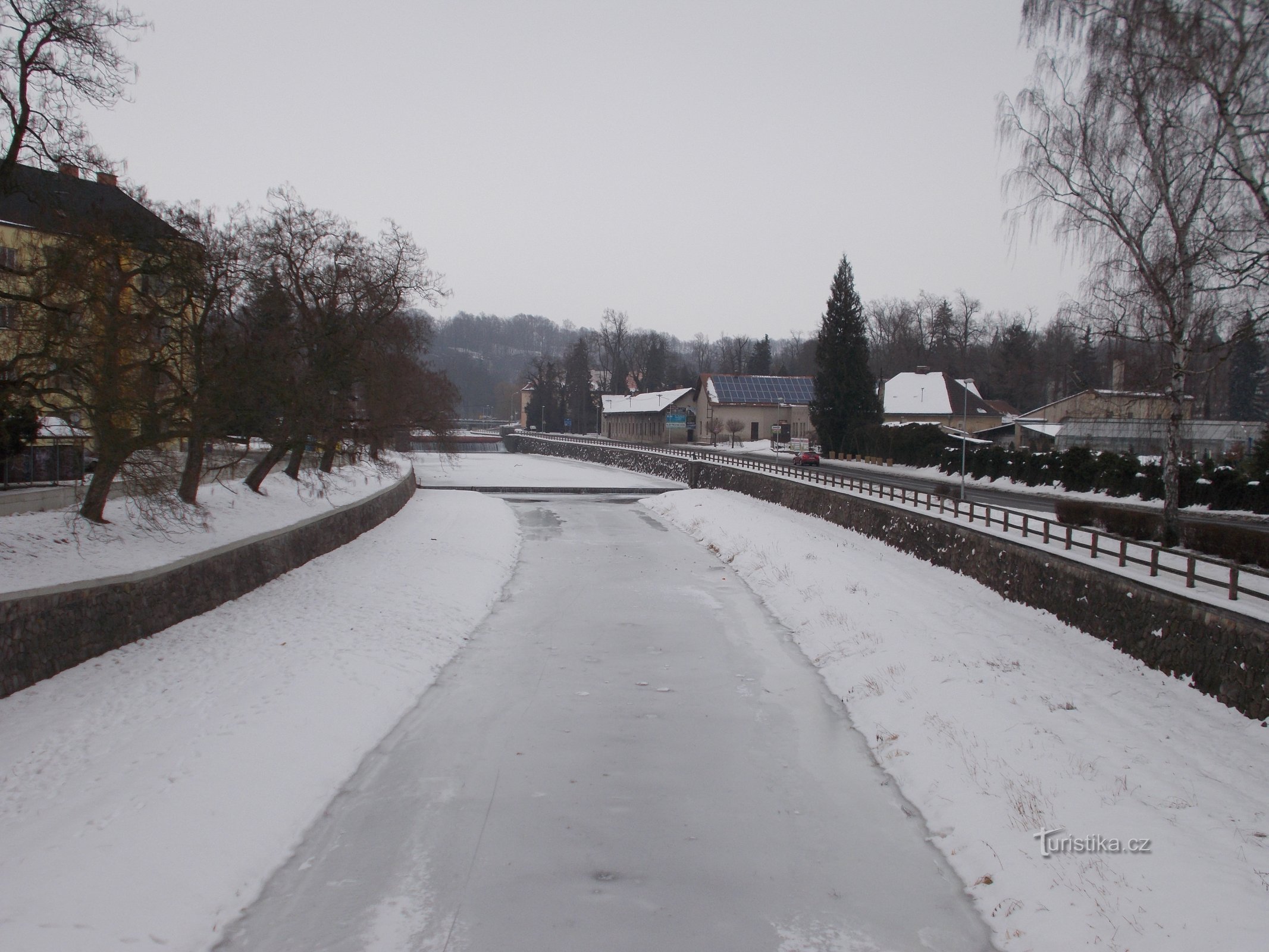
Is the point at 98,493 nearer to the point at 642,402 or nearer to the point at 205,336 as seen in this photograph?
the point at 205,336

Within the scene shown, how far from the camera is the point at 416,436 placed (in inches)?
1491

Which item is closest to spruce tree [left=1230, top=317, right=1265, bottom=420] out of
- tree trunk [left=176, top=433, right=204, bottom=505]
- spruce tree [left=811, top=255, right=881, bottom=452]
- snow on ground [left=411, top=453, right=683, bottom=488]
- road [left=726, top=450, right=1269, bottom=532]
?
spruce tree [left=811, top=255, right=881, bottom=452]

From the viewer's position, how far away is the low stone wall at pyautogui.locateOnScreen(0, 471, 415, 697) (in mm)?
10195

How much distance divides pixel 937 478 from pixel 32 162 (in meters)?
41.7

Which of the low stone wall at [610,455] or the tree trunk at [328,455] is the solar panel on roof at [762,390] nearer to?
the low stone wall at [610,455]

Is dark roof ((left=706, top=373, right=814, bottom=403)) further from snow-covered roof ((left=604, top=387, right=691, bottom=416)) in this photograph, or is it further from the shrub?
the shrub

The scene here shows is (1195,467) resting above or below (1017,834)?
above

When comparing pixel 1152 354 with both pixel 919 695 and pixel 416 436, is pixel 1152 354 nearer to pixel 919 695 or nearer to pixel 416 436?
pixel 919 695

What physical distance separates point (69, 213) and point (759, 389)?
75933 mm

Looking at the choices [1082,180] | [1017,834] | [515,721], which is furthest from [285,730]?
[1082,180]

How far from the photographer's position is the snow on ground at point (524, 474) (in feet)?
177

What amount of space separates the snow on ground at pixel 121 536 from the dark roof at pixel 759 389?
63.0 meters

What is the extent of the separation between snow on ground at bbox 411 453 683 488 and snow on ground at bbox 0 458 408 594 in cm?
2423

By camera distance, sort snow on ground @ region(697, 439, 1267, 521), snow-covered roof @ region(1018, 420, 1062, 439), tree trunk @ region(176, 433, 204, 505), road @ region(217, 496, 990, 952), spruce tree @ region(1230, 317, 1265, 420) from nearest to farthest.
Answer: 1. road @ region(217, 496, 990, 952)
2. tree trunk @ region(176, 433, 204, 505)
3. snow on ground @ region(697, 439, 1267, 521)
4. snow-covered roof @ region(1018, 420, 1062, 439)
5. spruce tree @ region(1230, 317, 1265, 420)
